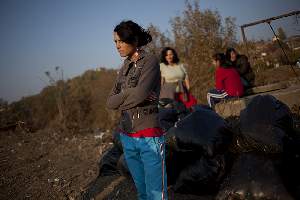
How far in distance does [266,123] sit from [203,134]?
1.60 ft

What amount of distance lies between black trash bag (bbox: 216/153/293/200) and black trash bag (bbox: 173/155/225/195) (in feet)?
0.34

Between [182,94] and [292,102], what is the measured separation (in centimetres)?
170

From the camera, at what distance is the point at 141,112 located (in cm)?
169

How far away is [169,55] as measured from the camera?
4922 mm

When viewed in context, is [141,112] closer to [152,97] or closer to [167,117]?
[152,97]

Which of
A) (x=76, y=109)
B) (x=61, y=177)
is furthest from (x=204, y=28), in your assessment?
(x=61, y=177)

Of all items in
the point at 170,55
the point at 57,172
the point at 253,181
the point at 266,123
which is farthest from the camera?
the point at 170,55

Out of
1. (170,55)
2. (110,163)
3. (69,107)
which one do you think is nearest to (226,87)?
(170,55)

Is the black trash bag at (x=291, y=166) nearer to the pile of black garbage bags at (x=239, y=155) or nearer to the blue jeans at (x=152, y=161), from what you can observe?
the pile of black garbage bags at (x=239, y=155)

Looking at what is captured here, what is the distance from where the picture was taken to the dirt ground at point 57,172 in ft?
10.1

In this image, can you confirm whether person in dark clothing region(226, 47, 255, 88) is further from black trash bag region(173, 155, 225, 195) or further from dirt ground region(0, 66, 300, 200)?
black trash bag region(173, 155, 225, 195)

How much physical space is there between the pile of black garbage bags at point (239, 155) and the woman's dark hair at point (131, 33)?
972mm

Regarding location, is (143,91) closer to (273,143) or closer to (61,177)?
(273,143)

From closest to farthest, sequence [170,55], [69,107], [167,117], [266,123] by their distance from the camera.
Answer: [266,123] < [167,117] < [170,55] < [69,107]
